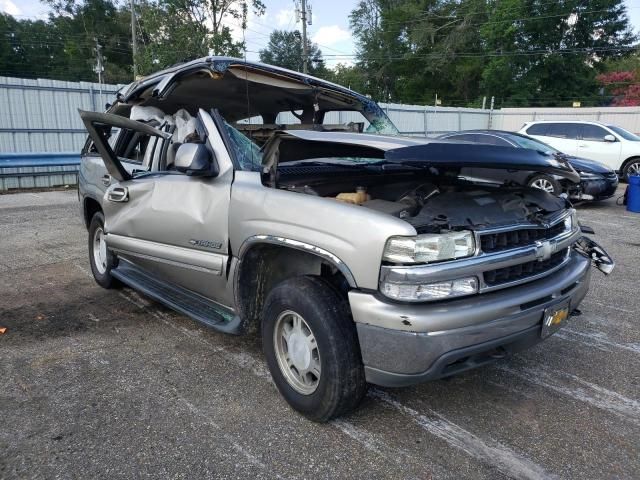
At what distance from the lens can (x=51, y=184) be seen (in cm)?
1366

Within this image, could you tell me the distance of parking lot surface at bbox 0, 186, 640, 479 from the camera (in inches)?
100

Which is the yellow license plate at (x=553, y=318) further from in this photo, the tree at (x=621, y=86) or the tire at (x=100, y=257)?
the tree at (x=621, y=86)

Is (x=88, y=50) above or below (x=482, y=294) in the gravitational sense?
above

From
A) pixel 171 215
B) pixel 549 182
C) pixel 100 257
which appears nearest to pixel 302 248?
pixel 171 215

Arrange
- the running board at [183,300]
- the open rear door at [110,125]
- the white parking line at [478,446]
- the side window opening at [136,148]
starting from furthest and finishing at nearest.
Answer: the side window opening at [136,148] < the open rear door at [110,125] < the running board at [183,300] < the white parking line at [478,446]

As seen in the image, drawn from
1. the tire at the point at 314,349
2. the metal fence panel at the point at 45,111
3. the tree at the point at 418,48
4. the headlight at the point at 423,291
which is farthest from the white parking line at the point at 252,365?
the tree at the point at 418,48

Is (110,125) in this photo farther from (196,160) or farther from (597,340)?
(597,340)

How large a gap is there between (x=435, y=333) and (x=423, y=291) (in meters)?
0.20

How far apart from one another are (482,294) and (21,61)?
6497 cm

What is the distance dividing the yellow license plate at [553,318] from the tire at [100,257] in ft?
12.8

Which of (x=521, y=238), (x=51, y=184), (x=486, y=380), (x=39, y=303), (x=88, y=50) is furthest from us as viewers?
(x=88, y=50)

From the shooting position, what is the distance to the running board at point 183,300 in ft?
11.1

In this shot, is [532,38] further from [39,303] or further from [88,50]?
[88,50]

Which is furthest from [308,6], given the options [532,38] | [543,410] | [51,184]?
[543,410]
